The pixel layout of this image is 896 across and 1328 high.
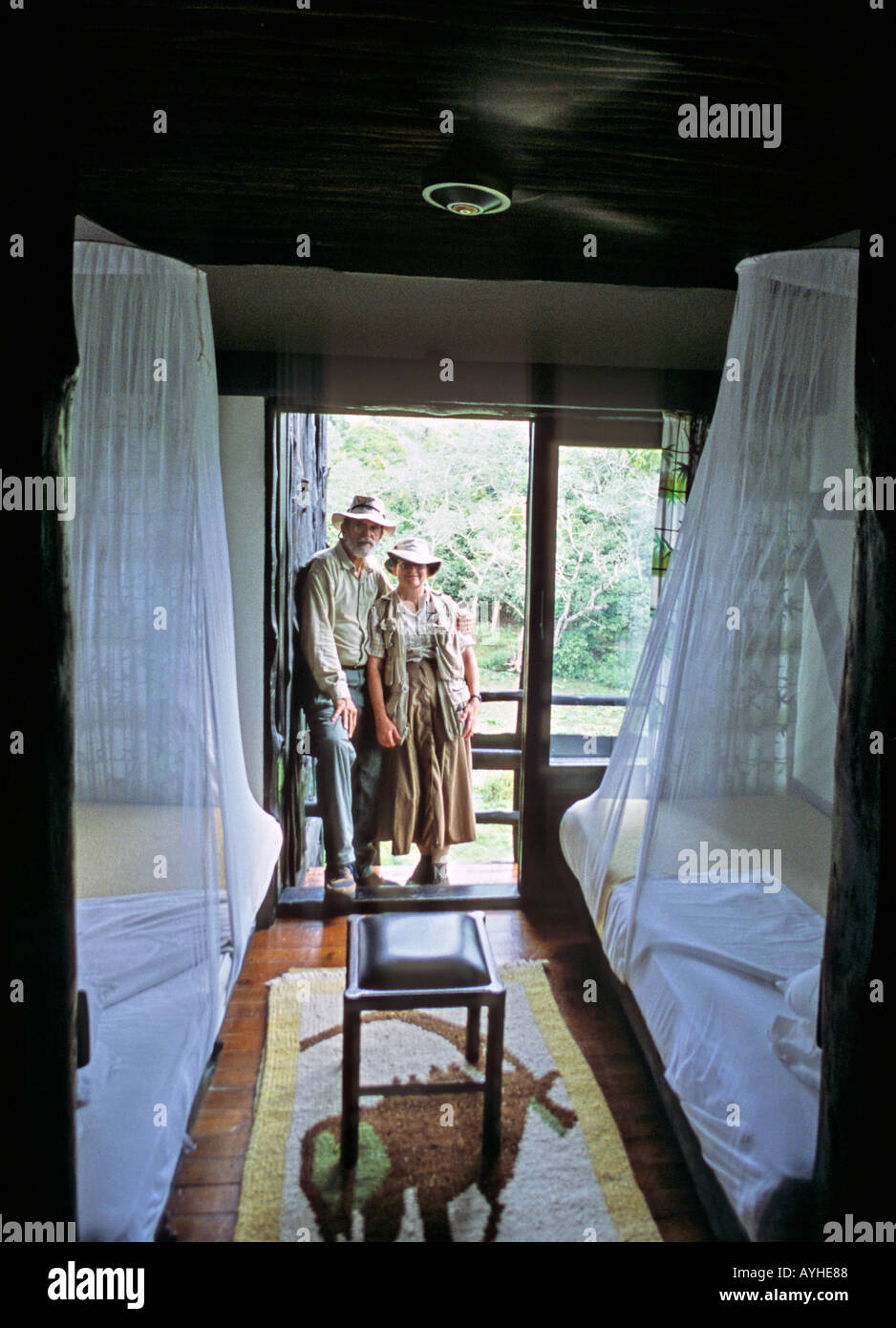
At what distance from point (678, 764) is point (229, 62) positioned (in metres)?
1.87

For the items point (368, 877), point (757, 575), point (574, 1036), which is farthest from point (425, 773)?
point (757, 575)

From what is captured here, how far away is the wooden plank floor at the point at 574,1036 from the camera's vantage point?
2145 mm

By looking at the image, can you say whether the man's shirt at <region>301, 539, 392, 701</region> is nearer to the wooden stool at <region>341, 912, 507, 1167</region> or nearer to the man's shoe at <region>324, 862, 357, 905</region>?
the man's shoe at <region>324, 862, 357, 905</region>

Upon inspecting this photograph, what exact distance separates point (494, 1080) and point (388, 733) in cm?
184

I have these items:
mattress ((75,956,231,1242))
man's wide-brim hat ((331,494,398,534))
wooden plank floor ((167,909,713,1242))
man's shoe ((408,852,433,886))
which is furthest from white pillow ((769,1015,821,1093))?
man's wide-brim hat ((331,494,398,534))

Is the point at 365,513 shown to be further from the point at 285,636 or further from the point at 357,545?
the point at 285,636

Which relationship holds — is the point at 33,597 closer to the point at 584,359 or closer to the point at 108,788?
the point at 108,788

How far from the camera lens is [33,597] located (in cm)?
125

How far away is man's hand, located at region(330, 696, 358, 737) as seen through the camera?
3818 mm

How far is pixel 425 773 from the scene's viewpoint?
13.1 feet

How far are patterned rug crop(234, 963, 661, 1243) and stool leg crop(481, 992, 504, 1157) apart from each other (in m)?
0.05

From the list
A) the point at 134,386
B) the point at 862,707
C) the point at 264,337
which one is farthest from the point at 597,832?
the point at 264,337

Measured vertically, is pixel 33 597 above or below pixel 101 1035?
above

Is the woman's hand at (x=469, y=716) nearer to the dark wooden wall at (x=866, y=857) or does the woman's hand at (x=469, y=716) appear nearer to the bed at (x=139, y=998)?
the bed at (x=139, y=998)
